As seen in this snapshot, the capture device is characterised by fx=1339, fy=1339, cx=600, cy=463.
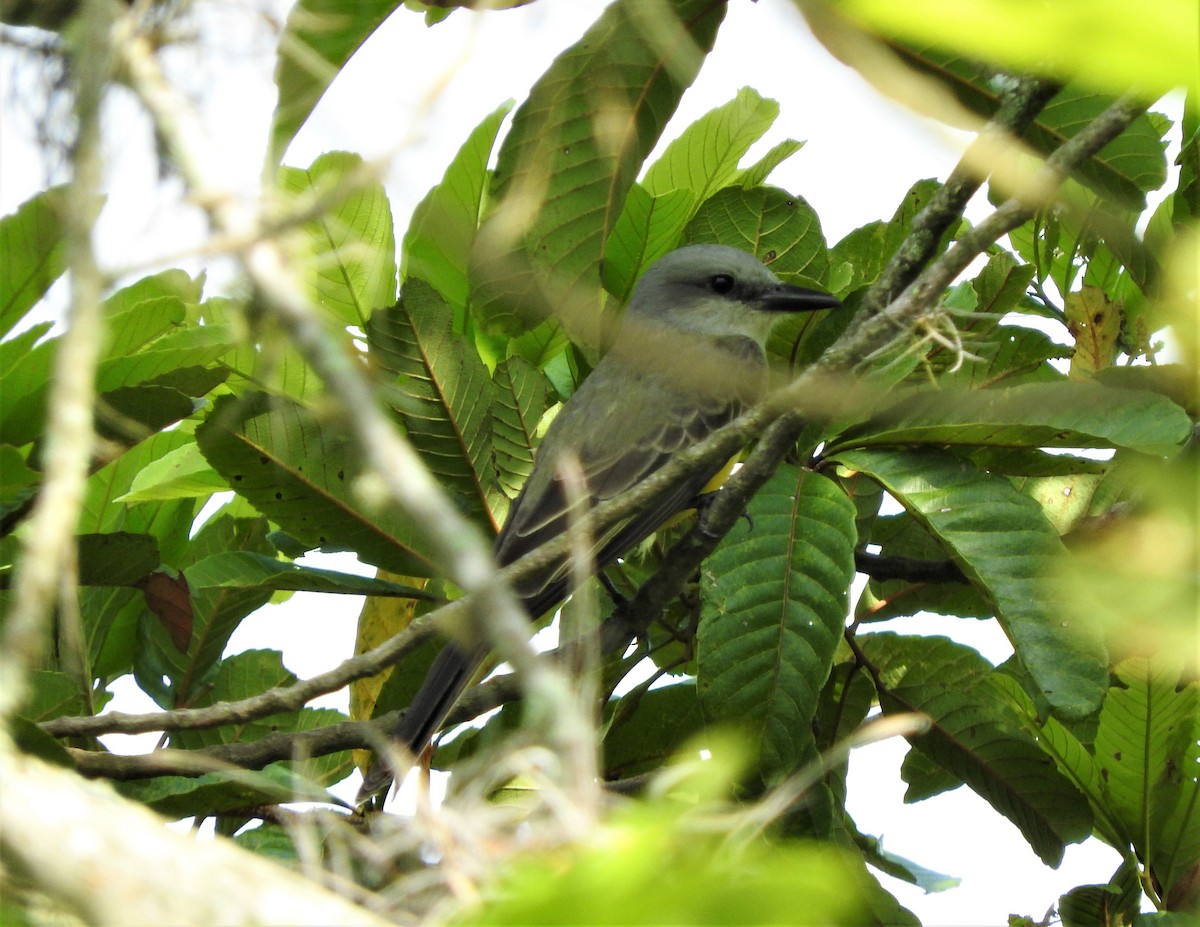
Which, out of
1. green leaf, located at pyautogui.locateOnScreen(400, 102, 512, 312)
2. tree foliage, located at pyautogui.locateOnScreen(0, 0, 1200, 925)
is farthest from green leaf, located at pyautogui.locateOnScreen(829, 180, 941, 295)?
green leaf, located at pyautogui.locateOnScreen(400, 102, 512, 312)

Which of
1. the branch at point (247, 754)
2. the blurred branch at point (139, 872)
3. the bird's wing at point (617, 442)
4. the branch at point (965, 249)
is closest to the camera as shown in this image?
the blurred branch at point (139, 872)

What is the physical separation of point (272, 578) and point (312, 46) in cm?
121

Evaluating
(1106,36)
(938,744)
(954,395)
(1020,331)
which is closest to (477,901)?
(1106,36)

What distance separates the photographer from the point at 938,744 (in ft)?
10.6

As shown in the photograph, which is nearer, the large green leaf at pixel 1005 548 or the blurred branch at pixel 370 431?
the blurred branch at pixel 370 431

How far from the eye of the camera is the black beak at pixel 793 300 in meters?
3.71

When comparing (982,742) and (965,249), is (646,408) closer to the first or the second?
(982,742)

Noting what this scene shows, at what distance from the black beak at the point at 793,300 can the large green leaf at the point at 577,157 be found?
0.66m

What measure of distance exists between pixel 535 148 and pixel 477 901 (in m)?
2.60

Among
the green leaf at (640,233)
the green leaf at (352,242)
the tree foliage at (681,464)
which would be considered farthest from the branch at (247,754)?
the green leaf at (640,233)

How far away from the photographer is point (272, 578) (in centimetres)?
316

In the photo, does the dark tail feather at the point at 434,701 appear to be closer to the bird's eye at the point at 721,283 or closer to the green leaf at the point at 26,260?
the green leaf at the point at 26,260

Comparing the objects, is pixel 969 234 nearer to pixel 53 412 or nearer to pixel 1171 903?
pixel 53 412

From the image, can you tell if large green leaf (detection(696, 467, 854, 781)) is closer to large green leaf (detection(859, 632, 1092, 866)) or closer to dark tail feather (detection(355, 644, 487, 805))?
large green leaf (detection(859, 632, 1092, 866))
